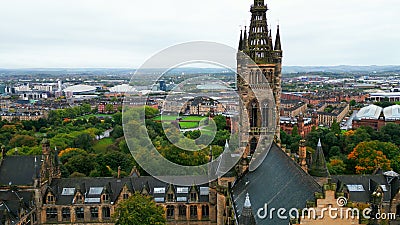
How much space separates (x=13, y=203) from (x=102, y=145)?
2642 inches

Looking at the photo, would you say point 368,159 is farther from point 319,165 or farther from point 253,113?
point 253,113

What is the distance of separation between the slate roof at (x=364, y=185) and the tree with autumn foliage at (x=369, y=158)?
15129 millimetres

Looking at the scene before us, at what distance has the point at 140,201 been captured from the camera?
45.1m

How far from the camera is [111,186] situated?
5641 centimetres

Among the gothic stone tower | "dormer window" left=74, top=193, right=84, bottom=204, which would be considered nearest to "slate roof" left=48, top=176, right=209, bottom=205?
"dormer window" left=74, top=193, right=84, bottom=204

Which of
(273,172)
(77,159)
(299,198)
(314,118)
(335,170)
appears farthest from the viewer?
(314,118)

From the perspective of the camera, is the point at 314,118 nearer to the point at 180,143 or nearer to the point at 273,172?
the point at 180,143

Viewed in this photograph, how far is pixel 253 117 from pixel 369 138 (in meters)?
64.5

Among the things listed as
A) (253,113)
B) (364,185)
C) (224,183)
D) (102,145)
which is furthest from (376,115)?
(224,183)

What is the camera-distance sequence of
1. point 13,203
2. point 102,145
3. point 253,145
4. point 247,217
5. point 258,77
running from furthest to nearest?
point 102,145, point 13,203, point 253,145, point 258,77, point 247,217

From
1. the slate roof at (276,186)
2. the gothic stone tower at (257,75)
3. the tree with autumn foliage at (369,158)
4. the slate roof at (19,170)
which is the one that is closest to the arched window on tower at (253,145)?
the gothic stone tower at (257,75)

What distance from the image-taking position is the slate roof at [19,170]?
53812 mm

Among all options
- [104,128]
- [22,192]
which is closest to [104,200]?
[22,192]

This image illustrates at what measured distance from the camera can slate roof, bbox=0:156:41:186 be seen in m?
53.8
